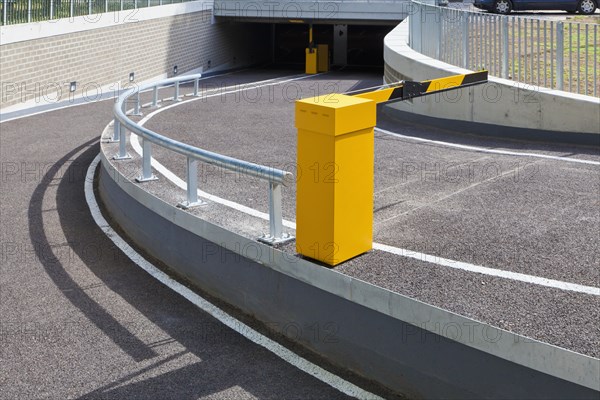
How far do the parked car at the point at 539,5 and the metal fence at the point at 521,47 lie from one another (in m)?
20.2

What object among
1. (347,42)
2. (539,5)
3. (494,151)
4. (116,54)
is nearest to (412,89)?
(494,151)

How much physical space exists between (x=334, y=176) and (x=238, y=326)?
1.64 m

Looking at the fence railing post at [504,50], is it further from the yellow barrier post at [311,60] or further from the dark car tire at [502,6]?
the dark car tire at [502,6]

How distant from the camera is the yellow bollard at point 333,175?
20.7 ft

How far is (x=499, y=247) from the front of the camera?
7.51 meters

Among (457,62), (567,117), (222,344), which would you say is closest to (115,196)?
(222,344)

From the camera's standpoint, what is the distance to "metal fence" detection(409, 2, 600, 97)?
12.7m

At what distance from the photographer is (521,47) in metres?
13.9

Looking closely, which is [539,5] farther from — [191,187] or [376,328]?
[376,328]

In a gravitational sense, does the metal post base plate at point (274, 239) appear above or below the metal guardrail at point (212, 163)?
below

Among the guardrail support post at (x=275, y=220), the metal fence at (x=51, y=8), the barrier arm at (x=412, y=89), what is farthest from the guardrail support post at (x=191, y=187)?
the metal fence at (x=51, y=8)

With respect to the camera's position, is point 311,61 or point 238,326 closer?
point 238,326

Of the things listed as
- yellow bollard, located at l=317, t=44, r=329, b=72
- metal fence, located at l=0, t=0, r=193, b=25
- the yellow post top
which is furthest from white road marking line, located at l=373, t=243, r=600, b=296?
yellow bollard, located at l=317, t=44, r=329, b=72

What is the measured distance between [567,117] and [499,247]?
5.53 m
